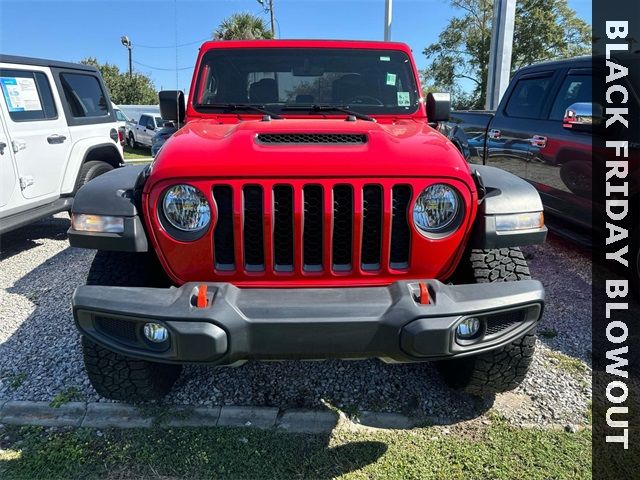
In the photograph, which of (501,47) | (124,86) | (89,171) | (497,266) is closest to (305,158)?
(497,266)

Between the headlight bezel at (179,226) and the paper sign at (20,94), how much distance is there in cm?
376

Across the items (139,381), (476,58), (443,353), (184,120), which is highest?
(476,58)

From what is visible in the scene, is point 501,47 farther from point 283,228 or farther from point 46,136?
point 283,228

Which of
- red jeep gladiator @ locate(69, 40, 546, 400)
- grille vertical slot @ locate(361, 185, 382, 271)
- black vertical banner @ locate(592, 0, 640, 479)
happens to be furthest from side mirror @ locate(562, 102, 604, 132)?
grille vertical slot @ locate(361, 185, 382, 271)

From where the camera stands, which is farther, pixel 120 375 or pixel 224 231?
pixel 120 375

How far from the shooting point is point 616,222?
3824 mm

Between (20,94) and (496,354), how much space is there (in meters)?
5.07

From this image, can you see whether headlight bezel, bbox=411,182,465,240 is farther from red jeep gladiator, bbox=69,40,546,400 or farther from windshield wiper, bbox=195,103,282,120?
windshield wiper, bbox=195,103,282,120

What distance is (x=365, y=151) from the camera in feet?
7.09

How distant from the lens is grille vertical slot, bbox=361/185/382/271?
6.84 ft

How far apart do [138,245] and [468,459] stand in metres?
1.79

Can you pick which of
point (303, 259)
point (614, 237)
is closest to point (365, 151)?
A: point (303, 259)

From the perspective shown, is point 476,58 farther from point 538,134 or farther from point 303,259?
point 303,259

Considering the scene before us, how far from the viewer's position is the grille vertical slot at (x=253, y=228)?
81.5 inches
